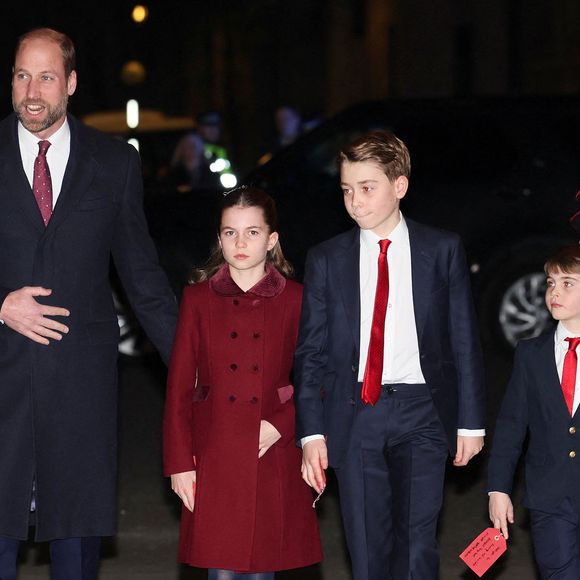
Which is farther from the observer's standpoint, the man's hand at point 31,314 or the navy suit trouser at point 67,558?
the navy suit trouser at point 67,558

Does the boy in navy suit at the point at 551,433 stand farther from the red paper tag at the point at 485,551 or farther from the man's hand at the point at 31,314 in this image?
the man's hand at the point at 31,314

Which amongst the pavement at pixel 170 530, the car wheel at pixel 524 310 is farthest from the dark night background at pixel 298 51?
the pavement at pixel 170 530

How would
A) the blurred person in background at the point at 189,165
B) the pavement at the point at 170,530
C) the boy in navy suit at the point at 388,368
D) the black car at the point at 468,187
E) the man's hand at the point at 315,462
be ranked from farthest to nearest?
1. the blurred person in background at the point at 189,165
2. the black car at the point at 468,187
3. the pavement at the point at 170,530
4. the boy in navy suit at the point at 388,368
5. the man's hand at the point at 315,462

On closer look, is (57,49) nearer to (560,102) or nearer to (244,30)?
(560,102)

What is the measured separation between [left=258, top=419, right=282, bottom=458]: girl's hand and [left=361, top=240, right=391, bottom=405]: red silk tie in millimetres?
353

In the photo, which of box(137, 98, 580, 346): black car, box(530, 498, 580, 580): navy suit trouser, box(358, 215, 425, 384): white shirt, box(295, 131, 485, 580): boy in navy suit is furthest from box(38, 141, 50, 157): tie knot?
box(137, 98, 580, 346): black car

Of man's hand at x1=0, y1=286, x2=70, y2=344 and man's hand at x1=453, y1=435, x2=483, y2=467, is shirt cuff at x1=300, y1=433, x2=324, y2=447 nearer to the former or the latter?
man's hand at x1=453, y1=435, x2=483, y2=467

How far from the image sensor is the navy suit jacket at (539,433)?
5.30 meters

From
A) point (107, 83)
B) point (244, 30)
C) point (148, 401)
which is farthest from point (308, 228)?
point (107, 83)

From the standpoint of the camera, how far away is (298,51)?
39.1 m

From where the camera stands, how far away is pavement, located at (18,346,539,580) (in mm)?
6961

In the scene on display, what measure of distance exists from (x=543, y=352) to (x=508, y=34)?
2089cm

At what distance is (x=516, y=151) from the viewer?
39.5 ft

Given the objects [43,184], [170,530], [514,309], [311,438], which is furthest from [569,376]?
[514,309]
